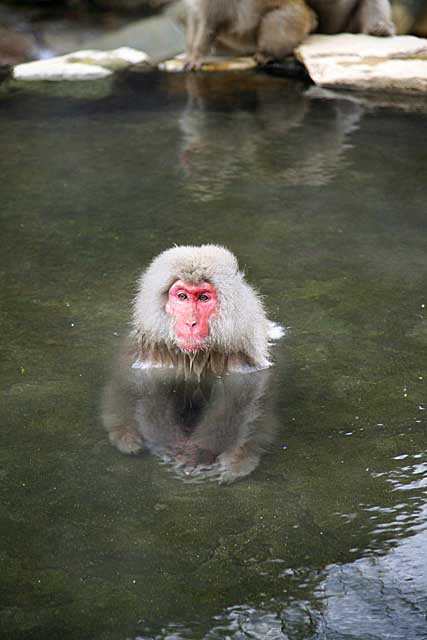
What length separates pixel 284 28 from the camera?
10.8 metres

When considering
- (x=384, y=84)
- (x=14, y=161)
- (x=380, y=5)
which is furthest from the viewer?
(x=380, y=5)

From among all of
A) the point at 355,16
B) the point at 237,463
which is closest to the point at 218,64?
the point at 355,16

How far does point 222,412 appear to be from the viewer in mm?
4691

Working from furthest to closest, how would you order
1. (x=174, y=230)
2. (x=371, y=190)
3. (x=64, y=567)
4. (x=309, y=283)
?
(x=371, y=190), (x=174, y=230), (x=309, y=283), (x=64, y=567)

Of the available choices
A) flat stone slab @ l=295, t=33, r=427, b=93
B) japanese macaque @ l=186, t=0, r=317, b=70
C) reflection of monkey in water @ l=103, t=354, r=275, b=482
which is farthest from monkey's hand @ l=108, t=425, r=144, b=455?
japanese macaque @ l=186, t=0, r=317, b=70

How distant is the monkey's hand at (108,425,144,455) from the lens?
14.0ft

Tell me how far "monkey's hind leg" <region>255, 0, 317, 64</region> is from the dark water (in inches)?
73.6

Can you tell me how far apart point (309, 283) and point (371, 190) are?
67.7 inches

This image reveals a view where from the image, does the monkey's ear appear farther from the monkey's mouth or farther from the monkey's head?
the monkey's mouth

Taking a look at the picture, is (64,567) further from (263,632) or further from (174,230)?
(174,230)

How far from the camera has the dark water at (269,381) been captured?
3.34 m

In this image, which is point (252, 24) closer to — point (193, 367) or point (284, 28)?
point (284, 28)

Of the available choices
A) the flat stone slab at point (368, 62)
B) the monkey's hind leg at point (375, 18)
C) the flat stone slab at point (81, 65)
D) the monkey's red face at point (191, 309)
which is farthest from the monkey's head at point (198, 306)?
the monkey's hind leg at point (375, 18)

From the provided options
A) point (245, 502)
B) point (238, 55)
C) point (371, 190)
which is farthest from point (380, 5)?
point (245, 502)
